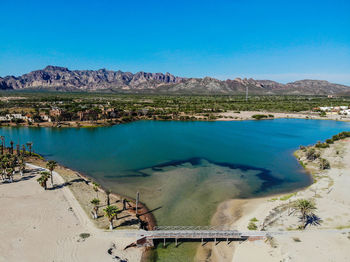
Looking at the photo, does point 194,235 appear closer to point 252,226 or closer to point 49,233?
point 252,226

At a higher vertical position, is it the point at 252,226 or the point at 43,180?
the point at 43,180

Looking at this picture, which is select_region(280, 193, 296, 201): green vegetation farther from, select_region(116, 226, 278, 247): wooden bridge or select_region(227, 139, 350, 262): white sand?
select_region(116, 226, 278, 247): wooden bridge

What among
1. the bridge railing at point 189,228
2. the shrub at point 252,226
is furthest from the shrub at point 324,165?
the bridge railing at point 189,228

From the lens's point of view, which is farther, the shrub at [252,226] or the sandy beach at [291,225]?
the shrub at [252,226]

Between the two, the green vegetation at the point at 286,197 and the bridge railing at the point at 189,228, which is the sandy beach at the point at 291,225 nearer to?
the green vegetation at the point at 286,197

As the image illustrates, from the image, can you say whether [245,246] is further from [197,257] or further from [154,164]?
[154,164]

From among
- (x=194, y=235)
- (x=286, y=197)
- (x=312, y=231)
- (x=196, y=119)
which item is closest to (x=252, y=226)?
(x=312, y=231)

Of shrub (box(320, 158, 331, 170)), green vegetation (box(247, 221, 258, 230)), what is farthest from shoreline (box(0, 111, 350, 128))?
green vegetation (box(247, 221, 258, 230))
